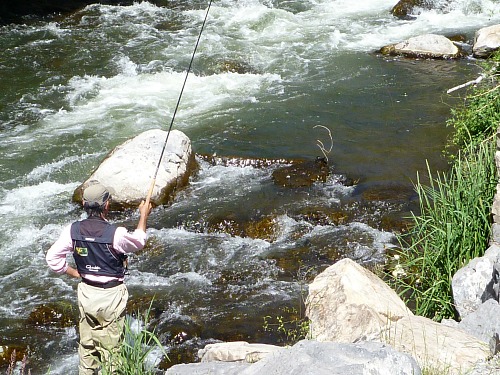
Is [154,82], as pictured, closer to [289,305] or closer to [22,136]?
[22,136]

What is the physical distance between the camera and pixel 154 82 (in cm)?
1193

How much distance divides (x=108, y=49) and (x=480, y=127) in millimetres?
7718

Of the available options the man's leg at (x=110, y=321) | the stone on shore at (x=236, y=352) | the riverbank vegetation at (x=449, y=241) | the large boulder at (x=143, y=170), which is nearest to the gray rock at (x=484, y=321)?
the riverbank vegetation at (x=449, y=241)

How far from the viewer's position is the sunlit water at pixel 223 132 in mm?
6859

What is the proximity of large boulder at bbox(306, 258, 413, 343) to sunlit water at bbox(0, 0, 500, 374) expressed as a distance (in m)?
1.03

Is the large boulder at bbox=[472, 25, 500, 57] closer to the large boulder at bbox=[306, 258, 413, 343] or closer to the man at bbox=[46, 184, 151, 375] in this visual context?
the large boulder at bbox=[306, 258, 413, 343]

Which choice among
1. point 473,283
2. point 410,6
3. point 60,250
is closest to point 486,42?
point 410,6

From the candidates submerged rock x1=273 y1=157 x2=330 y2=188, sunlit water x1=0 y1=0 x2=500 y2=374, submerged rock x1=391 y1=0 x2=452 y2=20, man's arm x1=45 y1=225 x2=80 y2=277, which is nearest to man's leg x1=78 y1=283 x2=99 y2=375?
man's arm x1=45 y1=225 x2=80 y2=277

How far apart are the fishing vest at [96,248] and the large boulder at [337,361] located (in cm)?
125

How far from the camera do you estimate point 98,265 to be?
4488 millimetres

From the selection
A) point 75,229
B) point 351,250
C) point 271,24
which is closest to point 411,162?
point 351,250

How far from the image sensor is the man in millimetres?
4383

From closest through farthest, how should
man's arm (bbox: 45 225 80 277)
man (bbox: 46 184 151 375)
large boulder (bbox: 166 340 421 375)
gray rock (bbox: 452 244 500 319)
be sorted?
large boulder (bbox: 166 340 421 375) < man (bbox: 46 184 151 375) < man's arm (bbox: 45 225 80 277) < gray rock (bbox: 452 244 500 319)

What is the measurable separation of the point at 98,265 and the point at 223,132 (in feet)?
19.2
